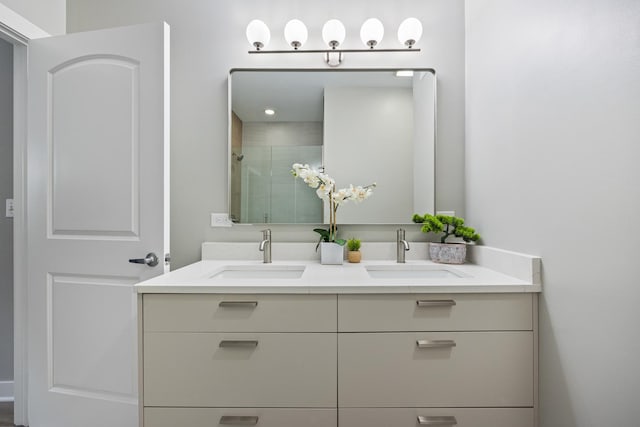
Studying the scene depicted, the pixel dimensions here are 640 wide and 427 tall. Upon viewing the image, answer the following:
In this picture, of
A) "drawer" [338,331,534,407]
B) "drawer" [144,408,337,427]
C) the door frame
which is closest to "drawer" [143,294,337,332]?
"drawer" [338,331,534,407]

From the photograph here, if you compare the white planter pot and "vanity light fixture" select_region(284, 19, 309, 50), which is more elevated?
"vanity light fixture" select_region(284, 19, 309, 50)

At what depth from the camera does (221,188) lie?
1.78 metres

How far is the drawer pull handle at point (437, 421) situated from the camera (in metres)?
1.08

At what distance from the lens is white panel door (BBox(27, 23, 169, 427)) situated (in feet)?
4.67

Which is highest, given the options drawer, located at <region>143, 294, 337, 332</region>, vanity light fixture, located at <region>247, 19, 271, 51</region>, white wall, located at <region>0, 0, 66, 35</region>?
white wall, located at <region>0, 0, 66, 35</region>

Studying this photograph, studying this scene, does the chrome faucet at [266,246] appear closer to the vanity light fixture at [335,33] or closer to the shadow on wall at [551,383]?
the vanity light fixture at [335,33]

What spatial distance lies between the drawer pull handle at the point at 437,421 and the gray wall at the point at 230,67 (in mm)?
903

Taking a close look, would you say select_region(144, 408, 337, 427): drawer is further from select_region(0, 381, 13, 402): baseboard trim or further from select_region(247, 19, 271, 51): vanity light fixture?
select_region(247, 19, 271, 51): vanity light fixture

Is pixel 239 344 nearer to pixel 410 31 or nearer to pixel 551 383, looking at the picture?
pixel 551 383

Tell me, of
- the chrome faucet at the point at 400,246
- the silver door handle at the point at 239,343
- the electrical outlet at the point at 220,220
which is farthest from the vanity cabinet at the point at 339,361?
the electrical outlet at the point at 220,220

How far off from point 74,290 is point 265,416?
1157mm

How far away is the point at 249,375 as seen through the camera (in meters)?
1.10

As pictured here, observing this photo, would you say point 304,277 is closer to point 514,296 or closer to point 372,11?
point 514,296

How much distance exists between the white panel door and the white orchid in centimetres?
67
